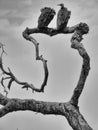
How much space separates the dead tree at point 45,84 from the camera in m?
11.8

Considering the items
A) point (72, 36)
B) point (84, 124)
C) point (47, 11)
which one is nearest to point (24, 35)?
point (47, 11)

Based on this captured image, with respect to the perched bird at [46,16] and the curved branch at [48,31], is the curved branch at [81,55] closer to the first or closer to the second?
the curved branch at [48,31]

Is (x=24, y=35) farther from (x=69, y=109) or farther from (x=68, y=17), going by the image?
(x=69, y=109)

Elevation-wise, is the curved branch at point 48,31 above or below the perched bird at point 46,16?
below

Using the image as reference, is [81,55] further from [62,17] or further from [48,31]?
[48,31]

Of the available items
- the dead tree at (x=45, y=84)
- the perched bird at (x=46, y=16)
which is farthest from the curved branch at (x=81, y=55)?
the perched bird at (x=46, y=16)

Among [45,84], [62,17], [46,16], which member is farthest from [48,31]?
[45,84]

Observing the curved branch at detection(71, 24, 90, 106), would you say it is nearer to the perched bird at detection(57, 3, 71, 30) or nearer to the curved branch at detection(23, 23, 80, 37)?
the curved branch at detection(23, 23, 80, 37)

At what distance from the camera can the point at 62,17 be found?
44.5 ft

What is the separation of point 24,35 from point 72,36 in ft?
7.56

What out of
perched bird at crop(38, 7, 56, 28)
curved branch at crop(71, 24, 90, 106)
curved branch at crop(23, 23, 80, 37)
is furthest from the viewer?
perched bird at crop(38, 7, 56, 28)

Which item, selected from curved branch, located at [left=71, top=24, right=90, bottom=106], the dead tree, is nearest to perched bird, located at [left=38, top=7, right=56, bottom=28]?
the dead tree

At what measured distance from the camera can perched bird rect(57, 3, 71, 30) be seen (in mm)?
13473

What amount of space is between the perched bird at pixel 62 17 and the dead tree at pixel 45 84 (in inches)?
5.1
